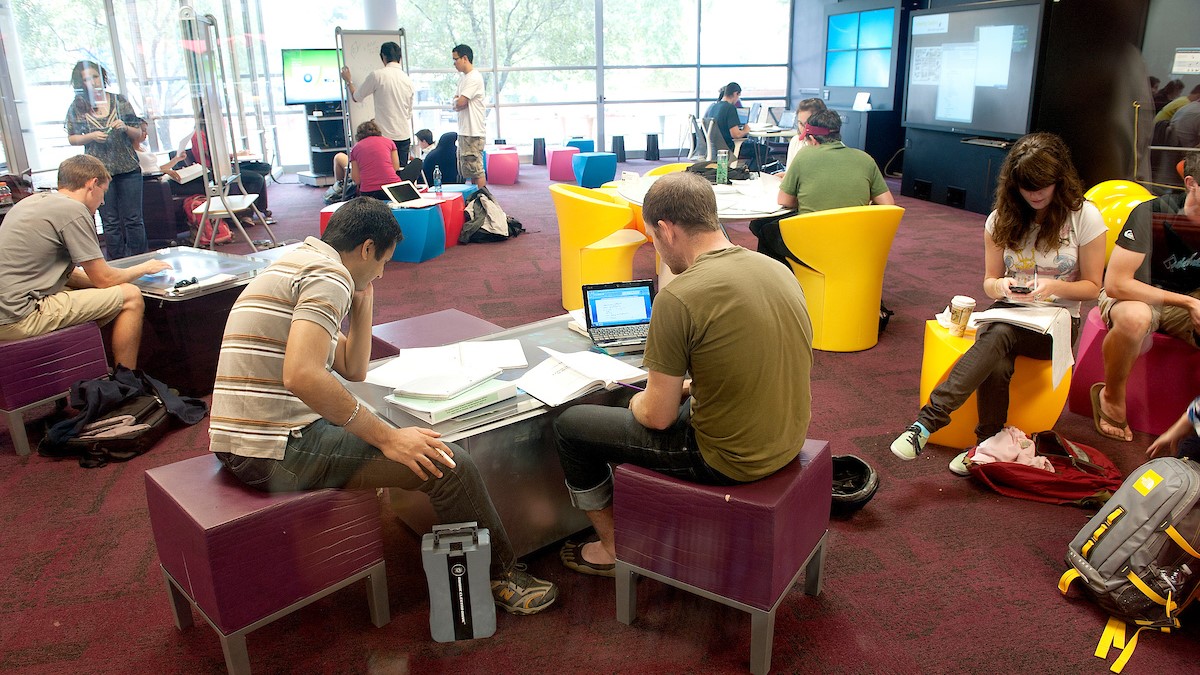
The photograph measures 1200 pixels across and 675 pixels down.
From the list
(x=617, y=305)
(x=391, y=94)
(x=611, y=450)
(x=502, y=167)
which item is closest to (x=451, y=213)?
(x=391, y=94)

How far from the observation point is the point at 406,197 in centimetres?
676

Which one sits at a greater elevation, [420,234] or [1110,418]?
[420,234]

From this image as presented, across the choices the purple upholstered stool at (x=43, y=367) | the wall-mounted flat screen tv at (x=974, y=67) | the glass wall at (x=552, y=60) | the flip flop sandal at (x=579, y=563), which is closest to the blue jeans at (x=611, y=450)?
the flip flop sandal at (x=579, y=563)

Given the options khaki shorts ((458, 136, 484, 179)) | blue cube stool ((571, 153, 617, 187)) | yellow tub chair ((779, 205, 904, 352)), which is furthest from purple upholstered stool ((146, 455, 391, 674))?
blue cube stool ((571, 153, 617, 187))

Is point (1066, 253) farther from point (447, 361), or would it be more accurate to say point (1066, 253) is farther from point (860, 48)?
point (860, 48)

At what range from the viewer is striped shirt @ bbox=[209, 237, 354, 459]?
204 centimetres

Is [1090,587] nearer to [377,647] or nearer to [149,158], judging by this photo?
[377,647]

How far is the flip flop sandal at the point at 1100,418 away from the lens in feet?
11.3

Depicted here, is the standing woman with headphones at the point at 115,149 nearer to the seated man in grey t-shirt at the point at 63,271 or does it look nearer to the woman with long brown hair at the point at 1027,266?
the seated man in grey t-shirt at the point at 63,271

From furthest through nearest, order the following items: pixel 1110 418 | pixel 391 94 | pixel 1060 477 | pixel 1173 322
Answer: pixel 391 94
pixel 1110 418
pixel 1173 322
pixel 1060 477

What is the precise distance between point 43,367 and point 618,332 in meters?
2.50

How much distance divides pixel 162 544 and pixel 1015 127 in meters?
8.00

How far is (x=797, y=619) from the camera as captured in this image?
235cm

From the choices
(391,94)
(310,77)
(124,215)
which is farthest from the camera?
(310,77)
